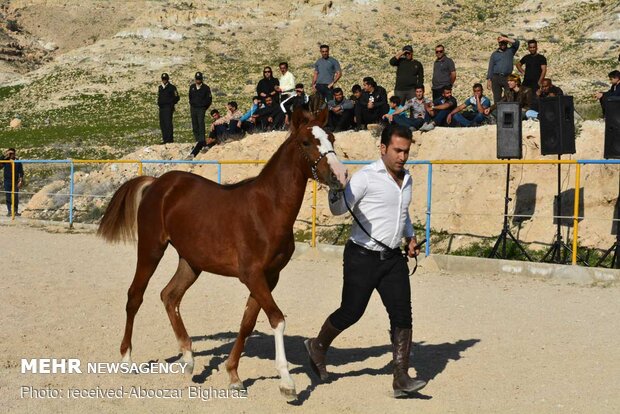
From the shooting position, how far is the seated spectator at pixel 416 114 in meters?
17.5

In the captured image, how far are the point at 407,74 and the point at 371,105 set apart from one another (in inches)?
38.1

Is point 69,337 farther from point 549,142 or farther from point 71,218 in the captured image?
point 71,218

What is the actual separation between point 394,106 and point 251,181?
10954mm

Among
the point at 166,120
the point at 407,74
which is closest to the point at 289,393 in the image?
the point at 407,74

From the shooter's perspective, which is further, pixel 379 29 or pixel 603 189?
pixel 379 29

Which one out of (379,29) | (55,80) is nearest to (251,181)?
(55,80)

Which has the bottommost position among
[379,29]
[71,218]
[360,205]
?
[71,218]

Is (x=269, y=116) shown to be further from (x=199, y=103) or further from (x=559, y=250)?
(x=559, y=250)

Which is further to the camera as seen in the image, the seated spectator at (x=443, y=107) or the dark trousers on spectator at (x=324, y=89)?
the dark trousers on spectator at (x=324, y=89)

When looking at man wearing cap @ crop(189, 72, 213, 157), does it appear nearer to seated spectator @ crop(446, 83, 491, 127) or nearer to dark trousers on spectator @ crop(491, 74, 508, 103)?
seated spectator @ crop(446, 83, 491, 127)

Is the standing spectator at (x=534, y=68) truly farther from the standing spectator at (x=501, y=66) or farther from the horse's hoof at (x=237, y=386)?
the horse's hoof at (x=237, y=386)

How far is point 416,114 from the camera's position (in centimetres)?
1762

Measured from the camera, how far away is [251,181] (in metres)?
7.44

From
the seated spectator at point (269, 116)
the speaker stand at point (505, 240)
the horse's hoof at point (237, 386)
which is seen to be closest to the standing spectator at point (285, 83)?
the seated spectator at point (269, 116)
